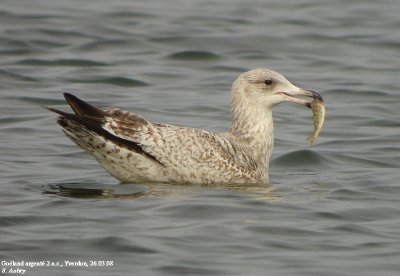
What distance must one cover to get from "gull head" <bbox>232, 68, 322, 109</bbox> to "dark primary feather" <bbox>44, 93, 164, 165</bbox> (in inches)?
59.8

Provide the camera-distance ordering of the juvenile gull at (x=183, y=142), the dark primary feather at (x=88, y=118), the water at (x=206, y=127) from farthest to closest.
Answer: the juvenile gull at (x=183, y=142) → the dark primary feather at (x=88, y=118) → the water at (x=206, y=127)

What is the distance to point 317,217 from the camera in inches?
392

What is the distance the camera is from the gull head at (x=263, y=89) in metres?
11.3

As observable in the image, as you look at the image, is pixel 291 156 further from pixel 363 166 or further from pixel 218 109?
pixel 218 109

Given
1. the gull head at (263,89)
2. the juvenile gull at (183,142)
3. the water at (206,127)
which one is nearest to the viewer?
the water at (206,127)

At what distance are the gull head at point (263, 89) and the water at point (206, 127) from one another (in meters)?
0.79

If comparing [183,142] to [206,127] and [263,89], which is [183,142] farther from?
[206,127]

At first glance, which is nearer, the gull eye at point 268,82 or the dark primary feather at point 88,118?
the dark primary feather at point 88,118

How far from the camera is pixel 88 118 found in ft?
33.0

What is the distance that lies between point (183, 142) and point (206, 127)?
3.46m

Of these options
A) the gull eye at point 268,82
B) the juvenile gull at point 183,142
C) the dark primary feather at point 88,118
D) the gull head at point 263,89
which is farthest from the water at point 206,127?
the gull eye at point 268,82

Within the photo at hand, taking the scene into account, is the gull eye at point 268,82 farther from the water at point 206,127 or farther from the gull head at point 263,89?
the water at point 206,127

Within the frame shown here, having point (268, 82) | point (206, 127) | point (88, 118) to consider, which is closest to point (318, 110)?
point (268, 82)

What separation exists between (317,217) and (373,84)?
7.13 m
